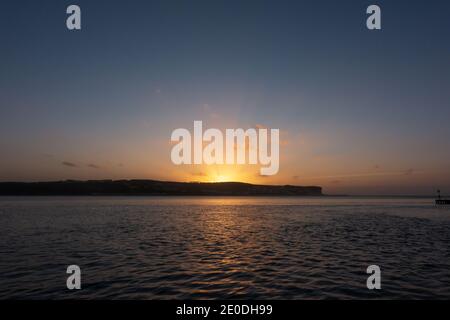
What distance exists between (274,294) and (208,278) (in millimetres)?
4915

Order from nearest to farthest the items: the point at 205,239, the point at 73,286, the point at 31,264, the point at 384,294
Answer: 1. the point at 384,294
2. the point at 73,286
3. the point at 31,264
4. the point at 205,239

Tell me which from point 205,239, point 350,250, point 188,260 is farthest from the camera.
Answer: point 205,239

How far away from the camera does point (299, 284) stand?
19.0 meters

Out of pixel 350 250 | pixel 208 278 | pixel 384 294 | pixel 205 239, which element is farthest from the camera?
pixel 205 239

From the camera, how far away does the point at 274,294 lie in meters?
17.2

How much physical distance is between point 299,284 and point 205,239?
21.4 meters

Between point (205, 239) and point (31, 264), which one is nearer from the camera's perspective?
point (31, 264)

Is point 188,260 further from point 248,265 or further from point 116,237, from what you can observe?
point 116,237

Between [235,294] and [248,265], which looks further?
[248,265]
